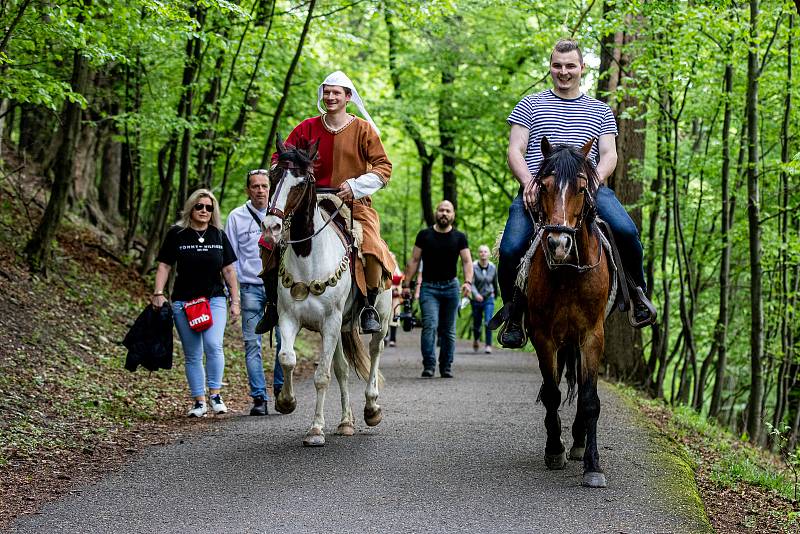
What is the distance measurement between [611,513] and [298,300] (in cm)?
349

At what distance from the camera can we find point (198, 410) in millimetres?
10680

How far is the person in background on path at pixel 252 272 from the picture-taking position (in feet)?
36.0

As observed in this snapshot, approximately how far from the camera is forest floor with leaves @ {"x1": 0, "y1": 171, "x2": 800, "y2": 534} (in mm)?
7656

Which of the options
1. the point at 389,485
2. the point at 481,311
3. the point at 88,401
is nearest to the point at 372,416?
the point at 389,485

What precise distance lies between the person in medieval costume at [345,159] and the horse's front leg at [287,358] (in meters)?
0.45

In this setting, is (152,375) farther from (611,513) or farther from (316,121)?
(611,513)

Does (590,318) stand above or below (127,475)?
above

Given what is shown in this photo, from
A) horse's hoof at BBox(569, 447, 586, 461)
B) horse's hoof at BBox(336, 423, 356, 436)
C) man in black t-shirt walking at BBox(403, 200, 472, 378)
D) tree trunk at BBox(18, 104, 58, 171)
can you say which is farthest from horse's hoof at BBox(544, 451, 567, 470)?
tree trunk at BBox(18, 104, 58, 171)

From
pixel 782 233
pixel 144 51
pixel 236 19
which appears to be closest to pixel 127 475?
pixel 144 51

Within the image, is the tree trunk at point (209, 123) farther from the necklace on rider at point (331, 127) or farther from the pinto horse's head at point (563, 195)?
the pinto horse's head at point (563, 195)

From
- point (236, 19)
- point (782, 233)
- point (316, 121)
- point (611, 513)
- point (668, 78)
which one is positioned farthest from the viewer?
point (782, 233)

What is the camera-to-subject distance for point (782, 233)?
62.3ft

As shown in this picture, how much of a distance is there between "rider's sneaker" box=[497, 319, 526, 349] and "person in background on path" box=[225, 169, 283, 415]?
157 inches

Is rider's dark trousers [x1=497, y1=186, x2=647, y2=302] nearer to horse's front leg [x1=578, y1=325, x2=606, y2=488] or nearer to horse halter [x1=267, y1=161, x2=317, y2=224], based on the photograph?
horse's front leg [x1=578, y1=325, x2=606, y2=488]
